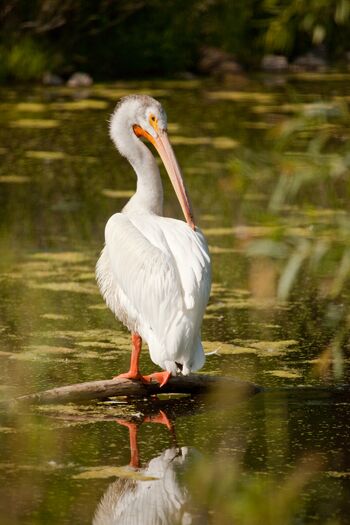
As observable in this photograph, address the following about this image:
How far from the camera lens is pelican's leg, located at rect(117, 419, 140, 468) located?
357cm

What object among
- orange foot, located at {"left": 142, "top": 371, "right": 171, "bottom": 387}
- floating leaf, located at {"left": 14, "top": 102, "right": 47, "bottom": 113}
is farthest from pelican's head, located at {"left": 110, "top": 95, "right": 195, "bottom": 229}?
floating leaf, located at {"left": 14, "top": 102, "right": 47, "bottom": 113}

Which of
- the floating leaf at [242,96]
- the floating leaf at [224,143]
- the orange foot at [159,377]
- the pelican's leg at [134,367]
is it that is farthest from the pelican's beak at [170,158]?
the floating leaf at [242,96]

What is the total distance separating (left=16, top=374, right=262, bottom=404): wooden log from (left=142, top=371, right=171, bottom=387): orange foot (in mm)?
21

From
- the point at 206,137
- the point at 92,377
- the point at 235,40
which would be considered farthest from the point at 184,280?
the point at 235,40

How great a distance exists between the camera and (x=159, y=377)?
412cm

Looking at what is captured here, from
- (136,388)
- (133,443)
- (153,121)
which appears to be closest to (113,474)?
(133,443)

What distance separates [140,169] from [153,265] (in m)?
0.54

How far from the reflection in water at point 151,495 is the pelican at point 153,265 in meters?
0.36

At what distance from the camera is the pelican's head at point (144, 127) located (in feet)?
14.8

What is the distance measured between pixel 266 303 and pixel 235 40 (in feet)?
33.7

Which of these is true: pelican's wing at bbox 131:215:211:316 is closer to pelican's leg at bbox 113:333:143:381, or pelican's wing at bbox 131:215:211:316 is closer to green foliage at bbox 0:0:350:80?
pelican's leg at bbox 113:333:143:381

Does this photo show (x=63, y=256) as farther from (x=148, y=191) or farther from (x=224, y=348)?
(x=148, y=191)

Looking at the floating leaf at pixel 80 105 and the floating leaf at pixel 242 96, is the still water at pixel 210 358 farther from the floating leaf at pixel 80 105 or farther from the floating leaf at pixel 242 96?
the floating leaf at pixel 242 96

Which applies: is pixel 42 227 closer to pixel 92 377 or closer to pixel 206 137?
pixel 92 377
